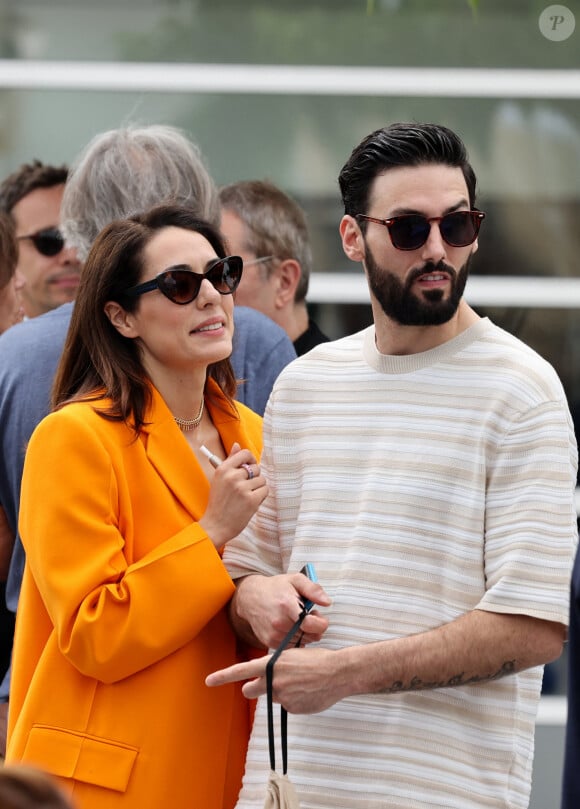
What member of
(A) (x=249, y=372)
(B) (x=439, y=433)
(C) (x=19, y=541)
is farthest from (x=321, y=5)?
(B) (x=439, y=433)

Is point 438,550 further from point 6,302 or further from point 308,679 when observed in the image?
point 6,302

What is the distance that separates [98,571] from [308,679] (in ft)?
1.59

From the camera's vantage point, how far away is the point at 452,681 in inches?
91.1

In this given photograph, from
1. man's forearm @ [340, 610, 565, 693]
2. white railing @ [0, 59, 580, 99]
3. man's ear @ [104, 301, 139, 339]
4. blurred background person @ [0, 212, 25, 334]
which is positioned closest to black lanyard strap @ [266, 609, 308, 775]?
man's forearm @ [340, 610, 565, 693]

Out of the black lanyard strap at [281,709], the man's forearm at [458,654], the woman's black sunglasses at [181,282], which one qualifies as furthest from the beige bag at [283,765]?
the woman's black sunglasses at [181,282]

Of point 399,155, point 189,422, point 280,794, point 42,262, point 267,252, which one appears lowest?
point 280,794

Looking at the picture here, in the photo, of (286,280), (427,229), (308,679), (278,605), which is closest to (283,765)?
(308,679)

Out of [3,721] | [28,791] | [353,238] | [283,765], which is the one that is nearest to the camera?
[28,791]

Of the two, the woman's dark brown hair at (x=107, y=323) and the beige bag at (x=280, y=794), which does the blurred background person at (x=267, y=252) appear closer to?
the woman's dark brown hair at (x=107, y=323)

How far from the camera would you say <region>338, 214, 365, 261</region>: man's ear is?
262 cm

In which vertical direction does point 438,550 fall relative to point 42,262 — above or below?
below

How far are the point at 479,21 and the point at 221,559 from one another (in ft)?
12.8

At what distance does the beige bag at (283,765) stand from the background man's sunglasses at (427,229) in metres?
0.68

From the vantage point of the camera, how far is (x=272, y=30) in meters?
6.02
